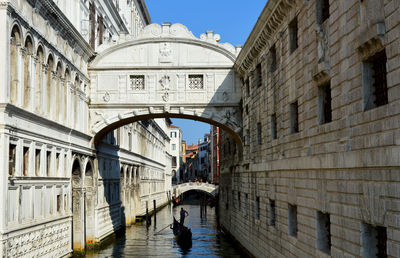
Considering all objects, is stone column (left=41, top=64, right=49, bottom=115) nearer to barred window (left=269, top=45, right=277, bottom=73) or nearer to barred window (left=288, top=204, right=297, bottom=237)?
barred window (left=269, top=45, right=277, bottom=73)

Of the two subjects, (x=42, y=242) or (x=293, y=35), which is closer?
(x=293, y=35)

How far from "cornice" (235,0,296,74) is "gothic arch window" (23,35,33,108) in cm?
652

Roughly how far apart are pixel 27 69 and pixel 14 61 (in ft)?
3.24

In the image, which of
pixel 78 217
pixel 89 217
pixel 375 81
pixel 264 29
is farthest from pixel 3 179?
pixel 89 217

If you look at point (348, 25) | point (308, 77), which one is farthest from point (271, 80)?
point (348, 25)

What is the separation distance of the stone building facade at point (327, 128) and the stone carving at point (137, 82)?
18.4ft

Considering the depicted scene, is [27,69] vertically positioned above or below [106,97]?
below

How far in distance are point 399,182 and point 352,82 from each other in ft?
7.40

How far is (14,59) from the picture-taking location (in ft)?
44.5

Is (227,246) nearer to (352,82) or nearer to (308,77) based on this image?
(308,77)

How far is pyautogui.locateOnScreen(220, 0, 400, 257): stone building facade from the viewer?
24.8ft

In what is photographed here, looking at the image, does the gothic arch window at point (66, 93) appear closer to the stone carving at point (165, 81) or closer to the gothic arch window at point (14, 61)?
the stone carving at point (165, 81)

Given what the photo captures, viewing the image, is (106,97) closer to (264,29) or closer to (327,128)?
(264,29)

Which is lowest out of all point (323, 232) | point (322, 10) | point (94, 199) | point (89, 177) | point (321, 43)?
point (323, 232)
